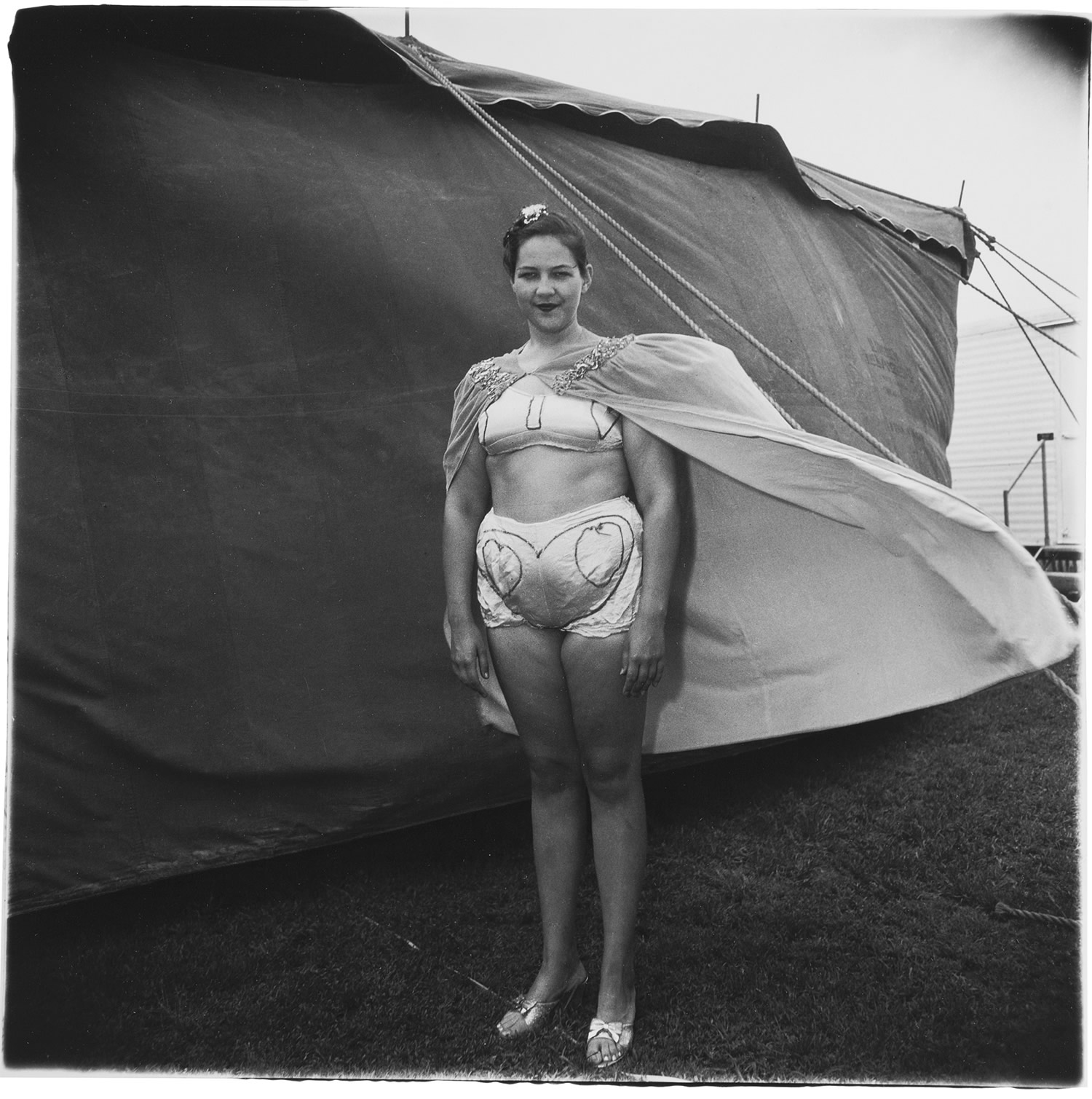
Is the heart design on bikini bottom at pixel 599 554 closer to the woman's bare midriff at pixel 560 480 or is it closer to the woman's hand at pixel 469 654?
the woman's bare midriff at pixel 560 480

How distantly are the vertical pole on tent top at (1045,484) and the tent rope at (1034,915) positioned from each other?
1.43 m

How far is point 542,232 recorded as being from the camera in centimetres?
211

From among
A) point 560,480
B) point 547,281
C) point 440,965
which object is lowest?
point 440,965

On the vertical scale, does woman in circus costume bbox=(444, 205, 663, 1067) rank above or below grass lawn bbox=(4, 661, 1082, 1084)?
above

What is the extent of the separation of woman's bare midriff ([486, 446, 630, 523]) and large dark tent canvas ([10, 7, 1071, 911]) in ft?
1.66

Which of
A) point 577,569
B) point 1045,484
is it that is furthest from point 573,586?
point 1045,484

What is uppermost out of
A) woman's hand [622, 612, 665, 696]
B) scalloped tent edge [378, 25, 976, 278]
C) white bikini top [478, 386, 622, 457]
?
scalloped tent edge [378, 25, 976, 278]

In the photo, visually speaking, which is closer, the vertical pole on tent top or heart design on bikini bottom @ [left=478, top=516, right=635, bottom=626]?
heart design on bikini bottom @ [left=478, top=516, right=635, bottom=626]

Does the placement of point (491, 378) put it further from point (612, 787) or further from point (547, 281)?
point (612, 787)

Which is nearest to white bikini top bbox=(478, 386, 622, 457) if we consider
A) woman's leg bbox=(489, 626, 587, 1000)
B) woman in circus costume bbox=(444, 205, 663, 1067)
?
woman in circus costume bbox=(444, 205, 663, 1067)

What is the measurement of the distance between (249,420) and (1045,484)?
8.68ft

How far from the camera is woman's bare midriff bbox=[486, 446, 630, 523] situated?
210 centimetres

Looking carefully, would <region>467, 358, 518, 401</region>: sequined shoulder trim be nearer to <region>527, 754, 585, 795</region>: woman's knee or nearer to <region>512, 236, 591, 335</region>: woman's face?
<region>512, 236, 591, 335</region>: woman's face

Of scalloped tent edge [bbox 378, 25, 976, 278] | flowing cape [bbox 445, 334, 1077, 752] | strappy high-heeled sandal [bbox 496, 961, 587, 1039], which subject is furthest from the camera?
scalloped tent edge [bbox 378, 25, 976, 278]
